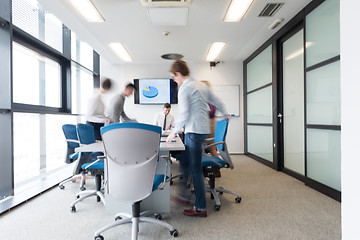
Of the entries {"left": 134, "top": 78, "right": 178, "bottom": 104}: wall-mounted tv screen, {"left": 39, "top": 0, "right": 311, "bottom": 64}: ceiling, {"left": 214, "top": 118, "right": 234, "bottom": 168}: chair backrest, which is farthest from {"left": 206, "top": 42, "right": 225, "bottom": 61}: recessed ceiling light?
{"left": 214, "top": 118, "right": 234, "bottom": 168}: chair backrest

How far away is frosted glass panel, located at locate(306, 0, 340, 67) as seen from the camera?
2.80 metres

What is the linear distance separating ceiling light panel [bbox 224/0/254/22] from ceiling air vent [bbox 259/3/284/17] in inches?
11.9

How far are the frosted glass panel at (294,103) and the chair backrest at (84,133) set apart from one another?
10.8ft

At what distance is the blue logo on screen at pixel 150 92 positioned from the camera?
6.63m

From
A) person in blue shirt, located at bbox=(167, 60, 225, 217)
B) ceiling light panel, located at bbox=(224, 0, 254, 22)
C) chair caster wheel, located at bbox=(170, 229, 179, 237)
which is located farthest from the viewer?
ceiling light panel, located at bbox=(224, 0, 254, 22)

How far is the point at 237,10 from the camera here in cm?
350

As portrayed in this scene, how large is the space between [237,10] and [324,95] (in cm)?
179

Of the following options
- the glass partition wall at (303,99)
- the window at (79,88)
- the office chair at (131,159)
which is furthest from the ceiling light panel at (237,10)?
the window at (79,88)

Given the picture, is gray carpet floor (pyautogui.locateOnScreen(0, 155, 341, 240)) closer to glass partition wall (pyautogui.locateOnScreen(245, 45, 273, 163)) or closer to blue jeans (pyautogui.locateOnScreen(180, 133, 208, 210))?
blue jeans (pyautogui.locateOnScreen(180, 133, 208, 210))

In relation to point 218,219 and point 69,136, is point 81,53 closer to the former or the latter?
point 69,136

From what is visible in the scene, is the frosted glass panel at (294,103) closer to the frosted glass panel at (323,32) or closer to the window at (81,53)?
the frosted glass panel at (323,32)
